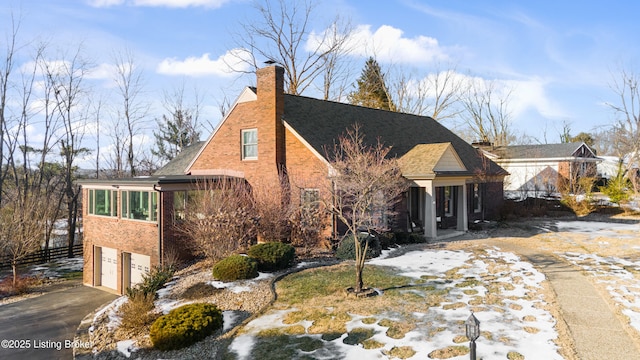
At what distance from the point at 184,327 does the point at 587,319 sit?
836 cm

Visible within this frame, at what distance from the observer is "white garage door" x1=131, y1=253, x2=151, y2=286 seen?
53.8ft

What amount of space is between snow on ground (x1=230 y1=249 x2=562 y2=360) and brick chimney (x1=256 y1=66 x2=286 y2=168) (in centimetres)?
844

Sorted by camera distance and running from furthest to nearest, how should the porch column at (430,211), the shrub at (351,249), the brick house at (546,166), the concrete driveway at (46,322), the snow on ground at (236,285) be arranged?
1. the brick house at (546,166)
2. the porch column at (430,211)
3. the shrub at (351,249)
4. the snow on ground at (236,285)
5. the concrete driveway at (46,322)

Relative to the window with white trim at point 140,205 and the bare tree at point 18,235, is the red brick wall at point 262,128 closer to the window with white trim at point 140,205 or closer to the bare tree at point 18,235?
the window with white trim at point 140,205

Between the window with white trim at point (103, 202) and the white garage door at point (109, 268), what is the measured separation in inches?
68.2

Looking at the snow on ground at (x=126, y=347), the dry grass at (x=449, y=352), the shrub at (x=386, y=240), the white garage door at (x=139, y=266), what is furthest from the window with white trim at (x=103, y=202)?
the dry grass at (x=449, y=352)

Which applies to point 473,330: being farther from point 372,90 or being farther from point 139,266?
point 372,90

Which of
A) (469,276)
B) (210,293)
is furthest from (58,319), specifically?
(469,276)

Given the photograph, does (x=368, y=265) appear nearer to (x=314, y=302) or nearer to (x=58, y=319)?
(x=314, y=302)

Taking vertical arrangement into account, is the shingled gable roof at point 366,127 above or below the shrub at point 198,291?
above

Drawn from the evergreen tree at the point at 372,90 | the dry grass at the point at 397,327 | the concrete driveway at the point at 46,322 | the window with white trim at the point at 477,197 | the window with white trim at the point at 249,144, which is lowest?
the concrete driveway at the point at 46,322

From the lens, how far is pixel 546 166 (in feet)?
126

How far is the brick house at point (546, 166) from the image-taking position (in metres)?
36.1

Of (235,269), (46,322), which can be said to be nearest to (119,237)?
(46,322)
